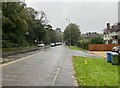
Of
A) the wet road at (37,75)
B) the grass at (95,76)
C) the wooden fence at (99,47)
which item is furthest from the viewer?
the wooden fence at (99,47)

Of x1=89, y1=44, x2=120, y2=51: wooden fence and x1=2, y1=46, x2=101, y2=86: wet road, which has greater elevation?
x1=2, y1=46, x2=101, y2=86: wet road

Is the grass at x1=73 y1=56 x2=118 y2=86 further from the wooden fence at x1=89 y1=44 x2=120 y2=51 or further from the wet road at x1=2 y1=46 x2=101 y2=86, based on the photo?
the wooden fence at x1=89 y1=44 x2=120 y2=51

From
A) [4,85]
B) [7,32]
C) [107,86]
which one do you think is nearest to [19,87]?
[4,85]

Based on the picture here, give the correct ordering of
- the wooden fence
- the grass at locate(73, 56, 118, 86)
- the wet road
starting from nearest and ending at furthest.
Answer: the wet road
the grass at locate(73, 56, 118, 86)
the wooden fence

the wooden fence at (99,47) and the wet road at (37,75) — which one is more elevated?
the wet road at (37,75)

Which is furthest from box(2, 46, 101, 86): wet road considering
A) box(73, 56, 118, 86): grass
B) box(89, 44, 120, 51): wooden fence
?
box(89, 44, 120, 51): wooden fence

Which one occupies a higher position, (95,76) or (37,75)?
(37,75)

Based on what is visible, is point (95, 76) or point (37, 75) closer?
point (37, 75)

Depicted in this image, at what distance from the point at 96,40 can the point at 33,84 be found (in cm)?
7202

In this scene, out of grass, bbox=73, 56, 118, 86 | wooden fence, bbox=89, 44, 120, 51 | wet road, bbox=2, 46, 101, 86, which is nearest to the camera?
wet road, bbox=2, 46, 101, 86

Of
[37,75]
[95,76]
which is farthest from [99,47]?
[37,75]

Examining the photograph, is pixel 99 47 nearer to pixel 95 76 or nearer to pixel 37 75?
pixel 95 76

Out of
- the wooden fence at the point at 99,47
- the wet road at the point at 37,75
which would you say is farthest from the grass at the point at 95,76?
the wooden fence at the point at 99,47

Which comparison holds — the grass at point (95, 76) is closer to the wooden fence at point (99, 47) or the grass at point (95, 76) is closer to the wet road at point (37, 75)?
the wet road at point (37, 75)
